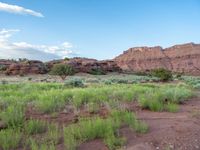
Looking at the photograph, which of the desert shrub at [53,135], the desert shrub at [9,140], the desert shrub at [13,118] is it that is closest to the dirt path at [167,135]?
the desert shrub at [53,135]

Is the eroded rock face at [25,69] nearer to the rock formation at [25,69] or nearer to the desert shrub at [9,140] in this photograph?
the rock formation at [25,69]

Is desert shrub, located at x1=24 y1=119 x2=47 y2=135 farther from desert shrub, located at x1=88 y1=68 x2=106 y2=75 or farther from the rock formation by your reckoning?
desert shrub, located at x1=88 y1=68 x2=106 y2=75

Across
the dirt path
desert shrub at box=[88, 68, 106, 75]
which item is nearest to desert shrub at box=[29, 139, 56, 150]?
the dirt path

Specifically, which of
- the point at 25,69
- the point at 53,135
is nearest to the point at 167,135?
the point at 53,135

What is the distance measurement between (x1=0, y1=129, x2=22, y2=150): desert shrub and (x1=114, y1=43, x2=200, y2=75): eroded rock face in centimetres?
13257

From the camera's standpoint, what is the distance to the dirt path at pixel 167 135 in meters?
6.69

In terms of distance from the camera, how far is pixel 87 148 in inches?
266

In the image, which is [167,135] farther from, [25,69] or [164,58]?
[164,58]

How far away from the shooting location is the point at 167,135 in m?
7.25

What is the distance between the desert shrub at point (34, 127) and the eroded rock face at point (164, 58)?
13159 cm

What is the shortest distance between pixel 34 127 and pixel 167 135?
3.02 metres

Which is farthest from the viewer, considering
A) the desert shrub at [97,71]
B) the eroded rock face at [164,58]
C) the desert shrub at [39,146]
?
the eroded rock face at [164,58]

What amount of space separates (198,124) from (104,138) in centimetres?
269

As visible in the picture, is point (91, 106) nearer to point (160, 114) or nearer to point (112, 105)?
point (112, 105)
